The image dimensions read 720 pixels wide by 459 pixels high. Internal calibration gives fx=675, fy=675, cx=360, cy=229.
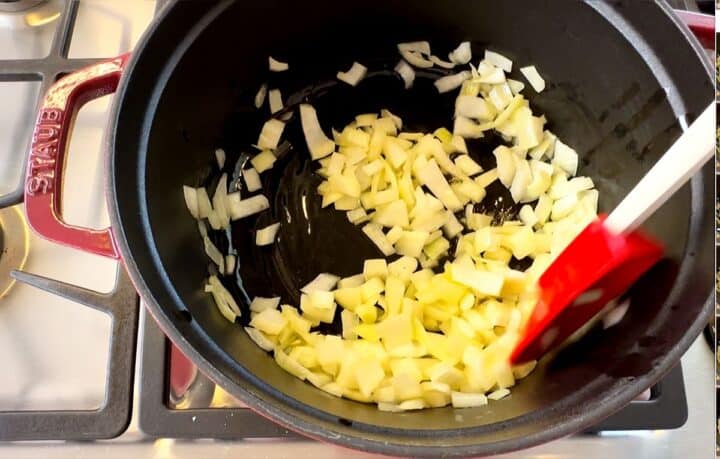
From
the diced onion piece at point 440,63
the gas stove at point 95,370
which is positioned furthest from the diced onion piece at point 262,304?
the diced onion piece at point 440,63

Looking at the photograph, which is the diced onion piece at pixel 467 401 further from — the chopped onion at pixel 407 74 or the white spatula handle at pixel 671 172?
the chopped onion at pixel 407 74

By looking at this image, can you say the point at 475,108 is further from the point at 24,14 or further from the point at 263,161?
the point at 24,14

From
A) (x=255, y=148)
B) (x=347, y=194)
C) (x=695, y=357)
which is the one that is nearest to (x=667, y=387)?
(x=695, y=357)

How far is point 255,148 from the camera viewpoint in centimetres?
98

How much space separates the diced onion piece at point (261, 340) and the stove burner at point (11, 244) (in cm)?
29

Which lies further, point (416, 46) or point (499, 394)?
point (416, 46)

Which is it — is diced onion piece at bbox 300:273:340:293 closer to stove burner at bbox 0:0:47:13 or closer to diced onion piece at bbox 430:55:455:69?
diced onion piece at bbox 430:55:455:69

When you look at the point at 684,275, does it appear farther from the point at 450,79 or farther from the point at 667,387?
the point at 450,79

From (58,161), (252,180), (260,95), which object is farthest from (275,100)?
(58,161)

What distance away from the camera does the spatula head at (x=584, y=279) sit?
67 centimetres

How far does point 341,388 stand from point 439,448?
199 mm

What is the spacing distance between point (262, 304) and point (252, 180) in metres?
0.19

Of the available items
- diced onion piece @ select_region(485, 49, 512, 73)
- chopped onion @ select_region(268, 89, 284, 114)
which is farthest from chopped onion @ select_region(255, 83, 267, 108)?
diced onion piece @ select_region(485, 49, 512, 73)

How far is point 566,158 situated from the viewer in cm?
96
